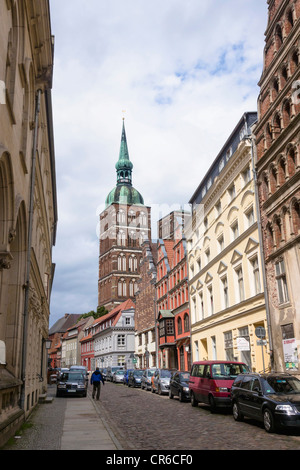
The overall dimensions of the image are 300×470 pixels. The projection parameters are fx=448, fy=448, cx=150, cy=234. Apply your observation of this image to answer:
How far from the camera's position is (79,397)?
91.5 feet

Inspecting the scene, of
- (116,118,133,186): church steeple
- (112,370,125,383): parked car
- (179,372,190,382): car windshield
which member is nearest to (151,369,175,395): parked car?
(179,372,190,382): car windshield

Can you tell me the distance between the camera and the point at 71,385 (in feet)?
90.2

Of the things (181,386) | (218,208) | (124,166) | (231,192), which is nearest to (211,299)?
(218,208)

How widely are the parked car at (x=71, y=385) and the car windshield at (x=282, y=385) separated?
56.5 ft

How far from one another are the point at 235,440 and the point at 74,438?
3.99 m

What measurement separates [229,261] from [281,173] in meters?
8.77

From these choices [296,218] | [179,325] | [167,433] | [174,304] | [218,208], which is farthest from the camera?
[174,304]

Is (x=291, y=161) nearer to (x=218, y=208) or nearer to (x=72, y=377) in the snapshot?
(x=218, y=208)

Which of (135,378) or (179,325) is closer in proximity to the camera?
(135,378)

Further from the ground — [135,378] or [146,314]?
[146,314]

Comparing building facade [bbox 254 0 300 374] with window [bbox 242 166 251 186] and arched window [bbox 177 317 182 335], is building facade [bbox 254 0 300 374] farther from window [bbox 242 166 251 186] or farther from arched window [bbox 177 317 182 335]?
arched window [bbox 177 317 182 335]

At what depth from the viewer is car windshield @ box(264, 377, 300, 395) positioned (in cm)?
1260

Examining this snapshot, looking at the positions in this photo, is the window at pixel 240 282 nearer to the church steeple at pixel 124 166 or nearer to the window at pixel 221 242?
the window at pixel 221 242
